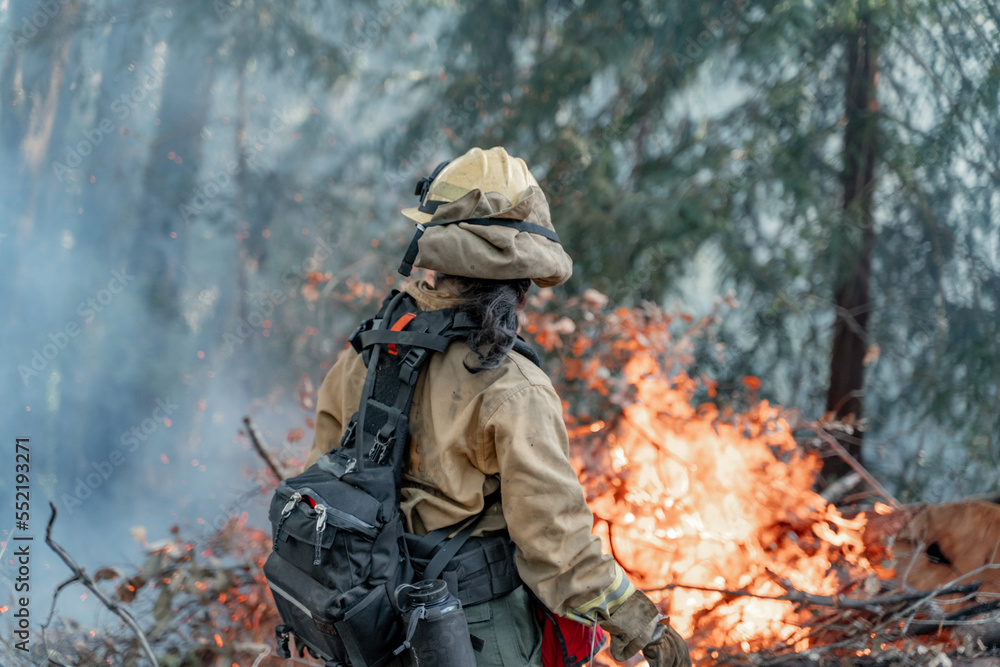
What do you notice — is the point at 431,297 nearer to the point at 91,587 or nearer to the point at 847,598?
the point at 91,587

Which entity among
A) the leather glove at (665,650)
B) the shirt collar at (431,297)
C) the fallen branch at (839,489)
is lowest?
the fallen branch at (839,489)

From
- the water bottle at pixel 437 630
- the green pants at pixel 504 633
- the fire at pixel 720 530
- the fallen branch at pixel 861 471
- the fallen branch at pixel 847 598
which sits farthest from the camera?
the fallen branch at pixel 861 471

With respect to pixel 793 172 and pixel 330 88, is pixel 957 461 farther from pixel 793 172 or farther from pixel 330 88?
pixel 330 88

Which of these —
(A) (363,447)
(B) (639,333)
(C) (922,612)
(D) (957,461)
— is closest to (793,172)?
(B) (639,333)

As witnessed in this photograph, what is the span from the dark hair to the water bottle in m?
0.62

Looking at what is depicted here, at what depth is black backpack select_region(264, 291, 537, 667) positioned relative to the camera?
65.9 inches

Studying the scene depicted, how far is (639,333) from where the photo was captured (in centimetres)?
511

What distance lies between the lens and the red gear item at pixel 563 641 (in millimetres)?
1965

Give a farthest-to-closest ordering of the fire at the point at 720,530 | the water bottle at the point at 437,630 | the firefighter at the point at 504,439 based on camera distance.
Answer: the fire at the point at 720,530 → the firefighter at the point at 504,439 → the water bottle at the point at 437,630

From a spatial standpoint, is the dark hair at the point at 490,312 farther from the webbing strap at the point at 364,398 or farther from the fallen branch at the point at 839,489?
the fallen branch at the point at 839,489

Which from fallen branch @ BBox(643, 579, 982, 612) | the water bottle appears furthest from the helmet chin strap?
fallen branch @ BBox(643, 579, 982, 612)

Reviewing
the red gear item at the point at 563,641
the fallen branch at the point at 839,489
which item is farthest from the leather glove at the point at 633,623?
the fallen branch at the point at 839,489

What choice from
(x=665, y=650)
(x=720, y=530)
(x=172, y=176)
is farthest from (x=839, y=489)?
(x=172, y=176)

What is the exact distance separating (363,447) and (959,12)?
5918mm
